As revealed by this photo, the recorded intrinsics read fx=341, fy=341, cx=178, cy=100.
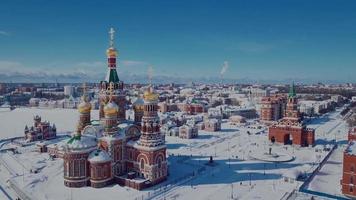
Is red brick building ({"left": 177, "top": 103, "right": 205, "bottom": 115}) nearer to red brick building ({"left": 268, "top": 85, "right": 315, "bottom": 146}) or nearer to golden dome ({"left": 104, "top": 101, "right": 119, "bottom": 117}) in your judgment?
red brick building ({"left": 268, "top": 85, "right": 315, "bottom": 146})

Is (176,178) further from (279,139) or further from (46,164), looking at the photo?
(279,139)

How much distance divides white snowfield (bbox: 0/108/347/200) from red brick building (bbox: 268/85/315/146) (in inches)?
54.1

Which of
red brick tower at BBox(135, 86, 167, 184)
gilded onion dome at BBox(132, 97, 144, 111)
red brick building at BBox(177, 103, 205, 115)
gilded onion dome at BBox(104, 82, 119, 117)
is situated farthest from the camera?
red brick building at BBox(177, 103, 205, 115)

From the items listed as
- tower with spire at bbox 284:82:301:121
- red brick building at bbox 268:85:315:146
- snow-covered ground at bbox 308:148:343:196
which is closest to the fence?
snow-covered ground at bbox 308:148:343:196

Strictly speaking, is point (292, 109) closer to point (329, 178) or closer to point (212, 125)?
point (212, 125)

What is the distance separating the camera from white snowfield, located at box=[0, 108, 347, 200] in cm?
2666

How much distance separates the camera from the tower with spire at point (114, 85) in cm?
3188

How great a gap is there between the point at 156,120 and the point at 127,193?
6.45 metres

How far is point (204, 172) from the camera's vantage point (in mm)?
32688

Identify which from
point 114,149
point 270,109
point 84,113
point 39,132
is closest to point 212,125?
point 270,109

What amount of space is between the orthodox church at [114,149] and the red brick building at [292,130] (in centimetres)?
2170

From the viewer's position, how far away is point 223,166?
1377 inches

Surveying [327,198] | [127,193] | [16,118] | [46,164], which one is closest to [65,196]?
[127,193]

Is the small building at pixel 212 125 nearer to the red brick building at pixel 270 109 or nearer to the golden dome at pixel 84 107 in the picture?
the red brick building at pixel 270 109
